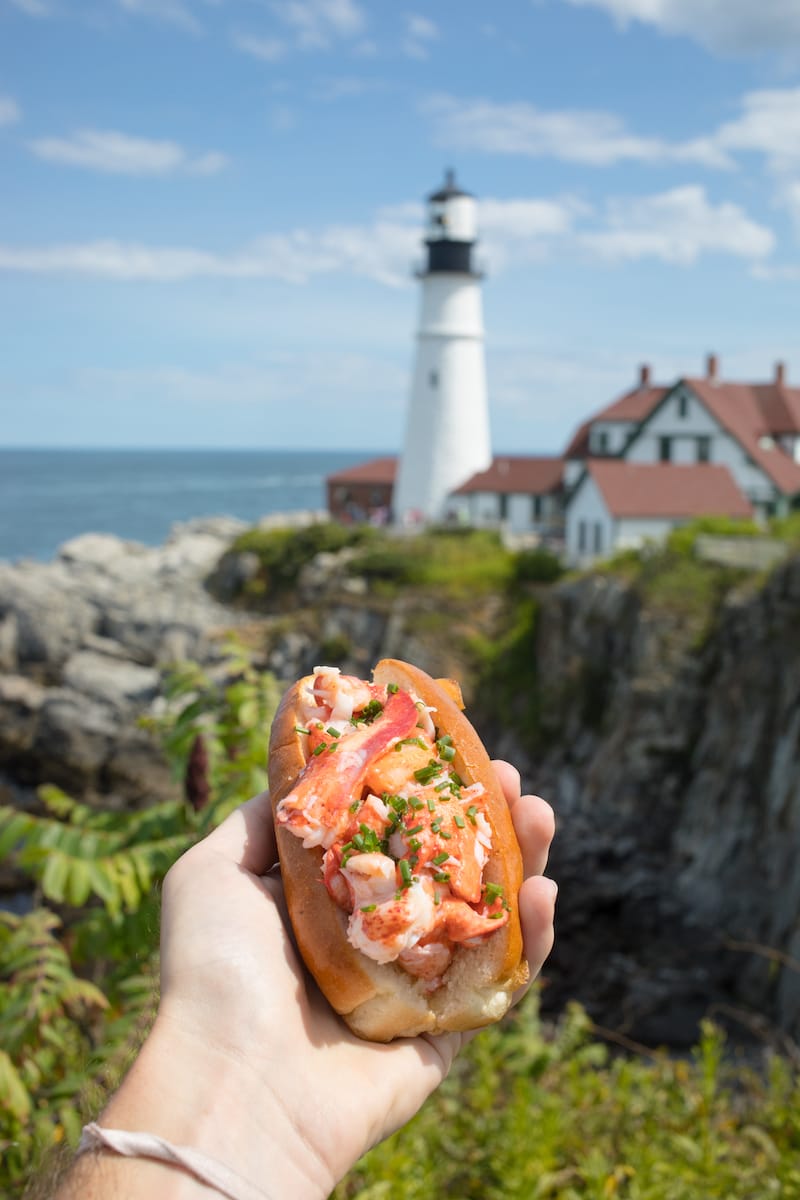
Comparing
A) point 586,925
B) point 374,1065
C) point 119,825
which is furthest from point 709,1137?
point 586,925

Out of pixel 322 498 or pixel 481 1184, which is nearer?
pixel 481 1184

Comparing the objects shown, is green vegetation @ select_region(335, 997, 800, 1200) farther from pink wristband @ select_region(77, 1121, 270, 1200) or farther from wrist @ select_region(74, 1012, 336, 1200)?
pink wristband @ select_region(77, 1121, 270, 1200)

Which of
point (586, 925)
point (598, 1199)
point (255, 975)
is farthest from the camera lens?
point (586, 925)

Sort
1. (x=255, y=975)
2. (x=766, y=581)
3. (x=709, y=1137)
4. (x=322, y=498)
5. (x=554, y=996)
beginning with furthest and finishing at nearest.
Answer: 1. (x=322, y=498)
2. (x=766, y=581)
3. (x=554, y=996)
4. (x=709, y=1137)
5. (x=255, y=975)

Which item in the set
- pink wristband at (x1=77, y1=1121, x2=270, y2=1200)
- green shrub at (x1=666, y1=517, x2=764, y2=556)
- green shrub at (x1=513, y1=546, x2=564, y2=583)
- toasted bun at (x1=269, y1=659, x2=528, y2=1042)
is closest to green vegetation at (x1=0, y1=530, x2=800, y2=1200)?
toasted bun at (x1=269, y1=659, x2=528, y2=1042)

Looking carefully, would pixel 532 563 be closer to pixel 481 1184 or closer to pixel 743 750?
pixel 743 750

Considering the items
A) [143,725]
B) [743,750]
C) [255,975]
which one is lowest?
[743,750]
